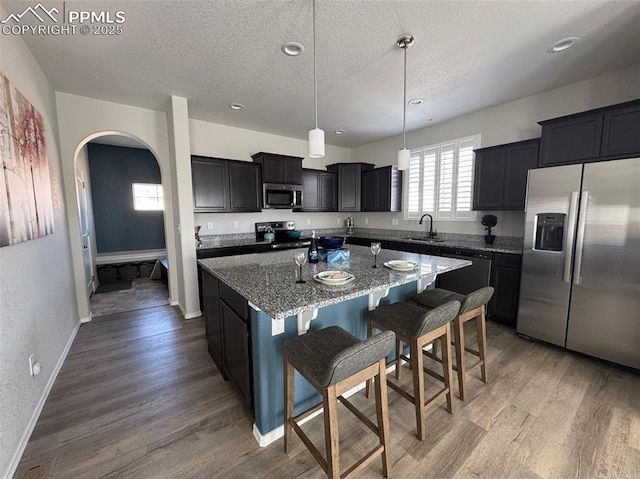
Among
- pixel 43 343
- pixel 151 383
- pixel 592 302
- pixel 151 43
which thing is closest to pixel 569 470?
pixel 592 302

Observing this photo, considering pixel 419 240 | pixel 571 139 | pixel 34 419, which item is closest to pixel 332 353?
pixel 34 419

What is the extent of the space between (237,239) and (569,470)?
4357mm

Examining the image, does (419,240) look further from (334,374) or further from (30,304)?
(30,304)

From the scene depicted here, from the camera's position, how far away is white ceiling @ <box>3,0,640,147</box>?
5.90ft

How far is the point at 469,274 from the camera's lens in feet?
11.0

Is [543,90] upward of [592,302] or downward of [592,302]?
upward

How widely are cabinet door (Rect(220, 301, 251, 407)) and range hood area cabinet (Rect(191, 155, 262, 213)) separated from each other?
91.2 inches

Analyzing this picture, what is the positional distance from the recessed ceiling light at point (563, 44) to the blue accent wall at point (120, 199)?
23.8 feet

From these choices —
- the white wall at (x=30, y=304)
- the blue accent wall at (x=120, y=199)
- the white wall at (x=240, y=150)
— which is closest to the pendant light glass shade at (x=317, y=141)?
the white wall at (x=30, y=304)

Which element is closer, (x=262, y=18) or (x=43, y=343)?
(x=262, y=18)

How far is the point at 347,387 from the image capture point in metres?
1.24

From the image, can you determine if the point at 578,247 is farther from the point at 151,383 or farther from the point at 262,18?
the point at 151,383

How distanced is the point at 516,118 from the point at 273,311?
158 inches

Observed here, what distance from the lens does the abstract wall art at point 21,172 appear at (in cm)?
156
